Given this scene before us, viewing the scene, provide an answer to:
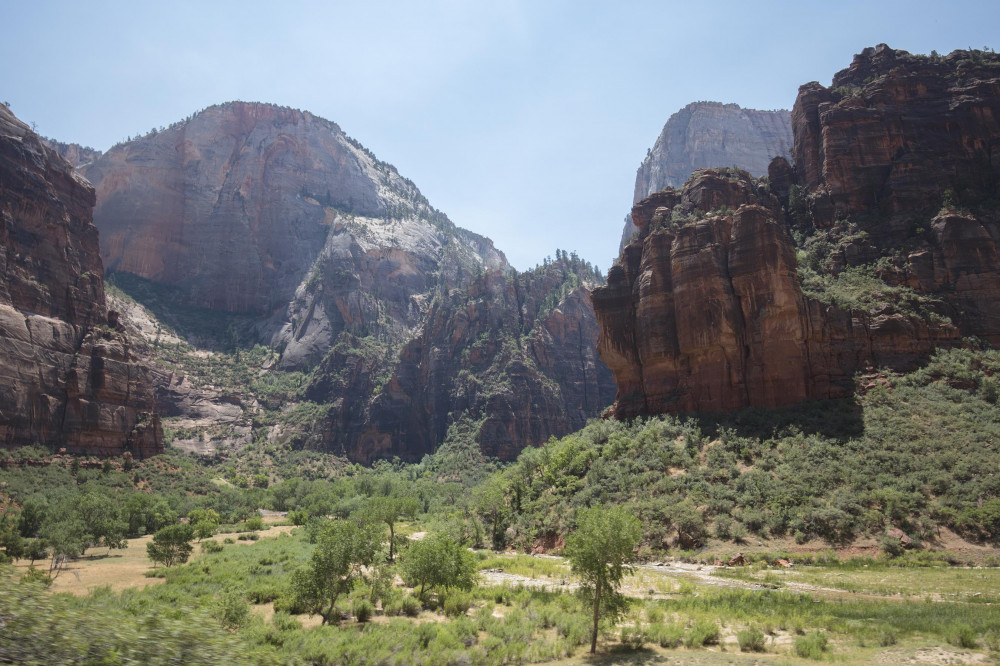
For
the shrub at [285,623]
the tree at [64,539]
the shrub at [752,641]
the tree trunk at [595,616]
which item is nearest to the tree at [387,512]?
the shrub at [285,623]

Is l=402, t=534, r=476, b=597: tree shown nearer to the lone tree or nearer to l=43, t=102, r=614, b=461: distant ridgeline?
the lone tree

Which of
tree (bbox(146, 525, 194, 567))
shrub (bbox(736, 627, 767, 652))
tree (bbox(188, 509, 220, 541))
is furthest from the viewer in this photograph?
tree (bbox(188, 509, 220, 541))

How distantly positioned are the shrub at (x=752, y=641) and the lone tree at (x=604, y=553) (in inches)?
A: 151

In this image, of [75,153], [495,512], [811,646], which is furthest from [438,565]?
[75,153]

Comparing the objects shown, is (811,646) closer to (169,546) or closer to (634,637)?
(634,637)

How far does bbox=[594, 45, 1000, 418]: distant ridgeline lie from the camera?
4316 centimetres

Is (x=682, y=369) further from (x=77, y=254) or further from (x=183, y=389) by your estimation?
(x=183, y=389)

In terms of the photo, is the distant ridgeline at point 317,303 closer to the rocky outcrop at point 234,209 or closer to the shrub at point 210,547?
the rocky outcrop at point 234,209

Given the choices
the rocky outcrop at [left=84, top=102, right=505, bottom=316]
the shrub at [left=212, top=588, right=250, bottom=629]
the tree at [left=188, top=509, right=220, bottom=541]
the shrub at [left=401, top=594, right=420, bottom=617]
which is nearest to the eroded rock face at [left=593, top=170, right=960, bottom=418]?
the shrub at [left=401, top=594, right=420, bottom=617]

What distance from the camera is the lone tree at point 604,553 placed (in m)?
17.5

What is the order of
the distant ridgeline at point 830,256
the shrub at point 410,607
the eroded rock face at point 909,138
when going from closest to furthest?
the shrub at point 410,607, the distant ridgeline at point 830,256, the eroded rock face at point 909,138

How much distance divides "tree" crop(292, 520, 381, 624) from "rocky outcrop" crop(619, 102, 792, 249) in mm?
152668

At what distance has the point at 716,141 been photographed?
6467 inches

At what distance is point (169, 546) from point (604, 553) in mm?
33942
